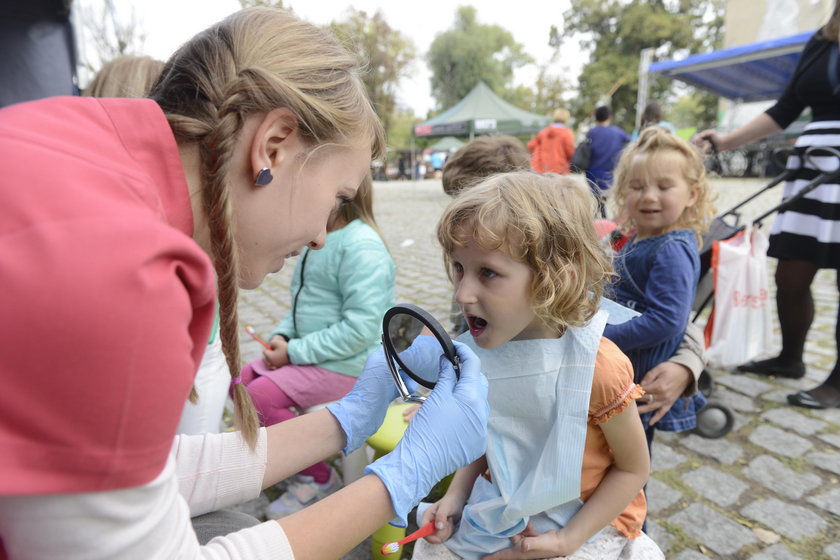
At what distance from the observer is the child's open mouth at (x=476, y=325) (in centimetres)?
138

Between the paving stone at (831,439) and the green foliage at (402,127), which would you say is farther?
the green foliage at (402,127)

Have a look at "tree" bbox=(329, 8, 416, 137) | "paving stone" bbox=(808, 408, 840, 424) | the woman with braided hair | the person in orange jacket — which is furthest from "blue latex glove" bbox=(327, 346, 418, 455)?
"tree" bbox=(329, 8, 416, 137)

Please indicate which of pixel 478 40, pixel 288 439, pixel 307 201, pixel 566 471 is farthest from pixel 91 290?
pixel 478 40

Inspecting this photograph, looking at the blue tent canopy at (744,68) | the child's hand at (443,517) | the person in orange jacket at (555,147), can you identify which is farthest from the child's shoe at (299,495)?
the blue tent canopy at (744,68)

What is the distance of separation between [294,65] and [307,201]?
259mm

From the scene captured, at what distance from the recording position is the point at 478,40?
4744 cm

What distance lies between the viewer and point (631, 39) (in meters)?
29.9

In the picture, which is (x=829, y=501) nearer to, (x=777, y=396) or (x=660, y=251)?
(x=777, y=396)

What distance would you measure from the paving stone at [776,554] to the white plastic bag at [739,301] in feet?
3.33

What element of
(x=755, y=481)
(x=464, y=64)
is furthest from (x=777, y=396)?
(x=464, y=64)

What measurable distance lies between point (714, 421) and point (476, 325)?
179 cm

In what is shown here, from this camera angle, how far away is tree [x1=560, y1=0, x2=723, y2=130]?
28922 millimetres

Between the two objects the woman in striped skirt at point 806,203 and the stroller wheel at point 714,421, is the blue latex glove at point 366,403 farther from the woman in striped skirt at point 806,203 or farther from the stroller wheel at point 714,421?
the woman in striped skirt at point 806,203

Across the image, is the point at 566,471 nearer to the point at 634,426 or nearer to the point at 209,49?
the point at 634,426
